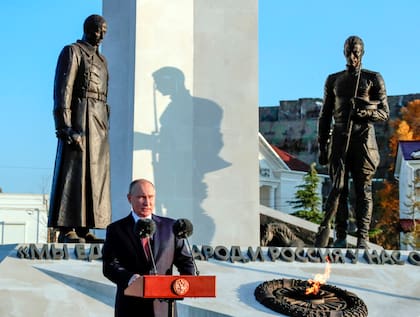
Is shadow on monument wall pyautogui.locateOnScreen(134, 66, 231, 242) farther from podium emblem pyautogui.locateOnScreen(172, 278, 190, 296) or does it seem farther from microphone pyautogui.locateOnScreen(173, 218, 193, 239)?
podium emblem pyautogui.locateOnScreen(172, 278, 190, 296)

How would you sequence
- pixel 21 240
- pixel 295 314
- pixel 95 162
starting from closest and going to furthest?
pixel 295 314
pixel 95 162
pixel 21 240

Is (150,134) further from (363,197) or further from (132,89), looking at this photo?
(363,197)

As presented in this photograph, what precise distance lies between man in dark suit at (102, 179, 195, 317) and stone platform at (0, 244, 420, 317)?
261cm

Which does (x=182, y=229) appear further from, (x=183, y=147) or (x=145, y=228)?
(x=183, y=147)

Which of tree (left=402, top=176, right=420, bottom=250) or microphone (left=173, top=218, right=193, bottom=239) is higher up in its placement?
microphone (left=173, top=218, right=193, bottom=239)

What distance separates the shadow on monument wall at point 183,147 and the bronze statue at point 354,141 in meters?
2.63

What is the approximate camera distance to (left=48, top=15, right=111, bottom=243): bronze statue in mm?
7574

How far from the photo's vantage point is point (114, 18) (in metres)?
11.7

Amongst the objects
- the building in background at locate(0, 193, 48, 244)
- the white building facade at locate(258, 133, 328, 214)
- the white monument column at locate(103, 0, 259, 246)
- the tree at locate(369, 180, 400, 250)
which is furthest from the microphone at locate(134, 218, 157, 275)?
the white building facade at locate(258, 133, 328, 214)

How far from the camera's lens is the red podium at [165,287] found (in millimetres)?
3383

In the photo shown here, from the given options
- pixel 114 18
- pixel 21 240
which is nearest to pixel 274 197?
pixel 21 240

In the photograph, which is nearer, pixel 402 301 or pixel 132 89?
pixel 402 301

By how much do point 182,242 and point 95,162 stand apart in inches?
159

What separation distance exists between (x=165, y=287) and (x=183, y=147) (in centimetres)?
806
